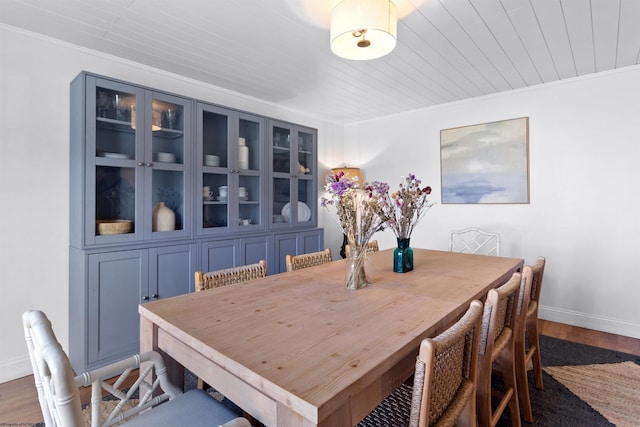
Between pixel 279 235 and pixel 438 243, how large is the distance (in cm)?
197

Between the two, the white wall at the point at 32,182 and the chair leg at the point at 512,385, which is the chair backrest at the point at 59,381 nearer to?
the chair leg at the point at 512,385

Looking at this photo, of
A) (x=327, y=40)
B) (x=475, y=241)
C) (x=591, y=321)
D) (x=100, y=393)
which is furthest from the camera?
(x=475, y=241)

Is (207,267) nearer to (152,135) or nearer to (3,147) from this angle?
(152,135)

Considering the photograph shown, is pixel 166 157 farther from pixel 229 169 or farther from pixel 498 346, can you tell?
pixel 498 346

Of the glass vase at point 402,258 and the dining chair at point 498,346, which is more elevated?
the glass vase at point 402,258

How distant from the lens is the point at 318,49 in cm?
242

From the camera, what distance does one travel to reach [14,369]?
2.14 meters

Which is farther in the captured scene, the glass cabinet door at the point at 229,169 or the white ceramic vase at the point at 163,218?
the glass cabinet door at the point at 229,169

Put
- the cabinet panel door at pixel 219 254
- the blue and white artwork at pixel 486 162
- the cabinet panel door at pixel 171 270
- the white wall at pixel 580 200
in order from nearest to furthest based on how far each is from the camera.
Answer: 1. the cabinet panel door at pixel 171 270
2. the cabinet panel door at pixel 219 254
3. the white wall at pixel 580 200
4. the blue and white artwork at pixel 486 162

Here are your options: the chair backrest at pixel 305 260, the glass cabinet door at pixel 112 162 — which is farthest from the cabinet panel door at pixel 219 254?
the chair backrest at pixel 305 260

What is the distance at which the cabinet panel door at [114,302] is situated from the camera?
6.88 feet

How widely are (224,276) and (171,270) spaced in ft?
3.16

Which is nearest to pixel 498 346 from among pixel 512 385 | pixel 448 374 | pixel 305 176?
pixel 512 385

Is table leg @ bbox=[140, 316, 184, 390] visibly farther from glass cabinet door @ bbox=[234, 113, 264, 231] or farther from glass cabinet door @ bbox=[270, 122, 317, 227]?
glass cabinet door @ bbox=[270, 122, 317, 227]
